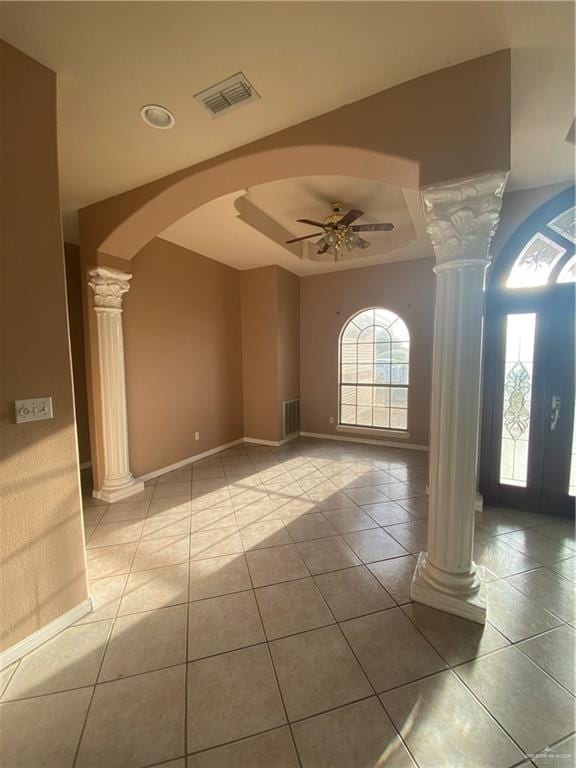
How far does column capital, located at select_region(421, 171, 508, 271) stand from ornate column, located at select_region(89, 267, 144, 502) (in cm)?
292

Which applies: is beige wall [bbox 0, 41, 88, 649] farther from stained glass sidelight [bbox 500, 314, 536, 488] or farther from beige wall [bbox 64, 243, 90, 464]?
stained glass sidelight [bbox 500, 314, 536, 488]

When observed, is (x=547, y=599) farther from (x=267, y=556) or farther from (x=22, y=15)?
(x=22, y=15)

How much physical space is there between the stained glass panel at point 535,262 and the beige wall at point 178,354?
368 cm

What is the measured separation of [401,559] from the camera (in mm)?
2201

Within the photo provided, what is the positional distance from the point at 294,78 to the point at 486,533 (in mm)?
3418

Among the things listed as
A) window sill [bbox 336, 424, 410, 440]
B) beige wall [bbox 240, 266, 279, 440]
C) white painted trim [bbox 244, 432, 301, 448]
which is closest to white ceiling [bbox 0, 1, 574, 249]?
beige wall [bbox 240, 266, 279, 440]

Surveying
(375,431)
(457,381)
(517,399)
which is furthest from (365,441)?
(457,381)

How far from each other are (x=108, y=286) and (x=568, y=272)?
14.0 ft

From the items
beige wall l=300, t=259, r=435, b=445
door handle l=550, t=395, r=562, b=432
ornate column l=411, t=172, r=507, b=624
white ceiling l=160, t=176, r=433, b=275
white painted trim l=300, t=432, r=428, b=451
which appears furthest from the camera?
white painted trim l=300, t=432, r=428, b=451

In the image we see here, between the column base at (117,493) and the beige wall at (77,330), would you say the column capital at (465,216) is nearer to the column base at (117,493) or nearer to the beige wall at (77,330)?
the column base at (117,493)

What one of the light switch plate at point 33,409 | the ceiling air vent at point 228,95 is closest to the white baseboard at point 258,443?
the light switch plate at point 33,409

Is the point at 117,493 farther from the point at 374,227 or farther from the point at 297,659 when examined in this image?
the point at 374,227

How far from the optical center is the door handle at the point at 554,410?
266 cm

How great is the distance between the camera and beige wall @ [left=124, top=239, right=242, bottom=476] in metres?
3.55
